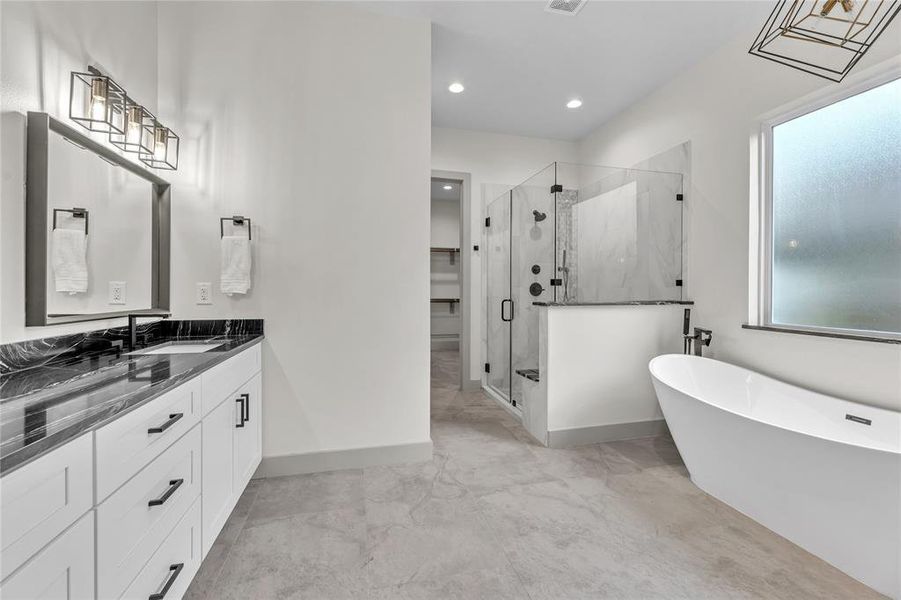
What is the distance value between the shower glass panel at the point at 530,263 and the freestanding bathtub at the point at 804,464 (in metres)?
1.06

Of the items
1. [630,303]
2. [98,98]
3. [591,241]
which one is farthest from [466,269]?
[98,98]

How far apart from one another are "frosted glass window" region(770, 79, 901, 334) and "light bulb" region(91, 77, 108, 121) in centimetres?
373

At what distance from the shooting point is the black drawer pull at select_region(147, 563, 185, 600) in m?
1.09

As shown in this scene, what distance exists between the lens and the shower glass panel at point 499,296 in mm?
3791

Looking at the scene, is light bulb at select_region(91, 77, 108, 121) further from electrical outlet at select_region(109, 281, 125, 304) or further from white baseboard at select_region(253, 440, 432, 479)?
white baseboard at select_region(253, 440, 432, 479)

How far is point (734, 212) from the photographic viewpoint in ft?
8.79

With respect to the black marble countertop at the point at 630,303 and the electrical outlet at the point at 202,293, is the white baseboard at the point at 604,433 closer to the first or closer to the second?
the black marble countertop at the point at 630,303

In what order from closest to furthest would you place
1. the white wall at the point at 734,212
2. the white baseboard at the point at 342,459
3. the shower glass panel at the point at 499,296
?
the white wall at the point at 734,212 → the white baseboard at the point at 342,459 → the shower glass panel at the point at 499,296

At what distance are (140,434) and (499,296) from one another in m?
3.23

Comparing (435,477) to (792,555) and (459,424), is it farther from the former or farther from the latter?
(792,555)

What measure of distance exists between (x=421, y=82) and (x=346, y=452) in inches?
94.2

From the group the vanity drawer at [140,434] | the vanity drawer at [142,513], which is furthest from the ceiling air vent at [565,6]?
the vanity drawer at [142,513]

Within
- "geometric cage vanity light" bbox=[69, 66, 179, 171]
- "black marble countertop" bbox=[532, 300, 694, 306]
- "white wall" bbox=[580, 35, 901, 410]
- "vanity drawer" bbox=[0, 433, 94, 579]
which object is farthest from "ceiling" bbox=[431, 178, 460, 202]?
"vanity drawer" bbox=[0, 433, 94, 579]

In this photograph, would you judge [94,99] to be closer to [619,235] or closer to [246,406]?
[246,406]
